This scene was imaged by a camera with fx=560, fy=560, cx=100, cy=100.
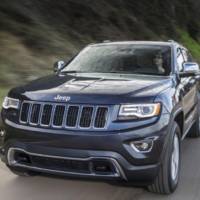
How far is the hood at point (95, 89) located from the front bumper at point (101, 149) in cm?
33

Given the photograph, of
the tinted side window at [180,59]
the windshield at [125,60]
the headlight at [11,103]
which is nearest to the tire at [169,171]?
the windshield at [125,60]

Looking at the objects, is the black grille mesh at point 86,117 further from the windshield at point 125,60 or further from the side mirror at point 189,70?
the side mirror at point 189,70

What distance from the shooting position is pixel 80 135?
536 centimetres

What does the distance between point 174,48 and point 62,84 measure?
209cm

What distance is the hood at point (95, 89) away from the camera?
18.2 feet

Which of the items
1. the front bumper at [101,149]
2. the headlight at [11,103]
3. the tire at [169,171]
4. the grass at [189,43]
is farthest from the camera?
the grass at [189,43]

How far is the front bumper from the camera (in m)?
5.32

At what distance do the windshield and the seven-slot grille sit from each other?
157 cm

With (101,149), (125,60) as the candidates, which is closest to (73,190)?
(101,149)

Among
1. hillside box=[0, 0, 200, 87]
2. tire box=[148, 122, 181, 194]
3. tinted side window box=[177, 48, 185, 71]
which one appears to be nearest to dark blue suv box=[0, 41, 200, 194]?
tire box=[148, 122, 181, 194]

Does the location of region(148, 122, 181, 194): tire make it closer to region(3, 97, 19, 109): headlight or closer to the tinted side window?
the tinted side window

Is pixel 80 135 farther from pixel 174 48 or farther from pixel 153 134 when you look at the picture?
pixel 174 48

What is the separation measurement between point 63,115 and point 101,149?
540mm

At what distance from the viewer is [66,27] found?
16531 mm
